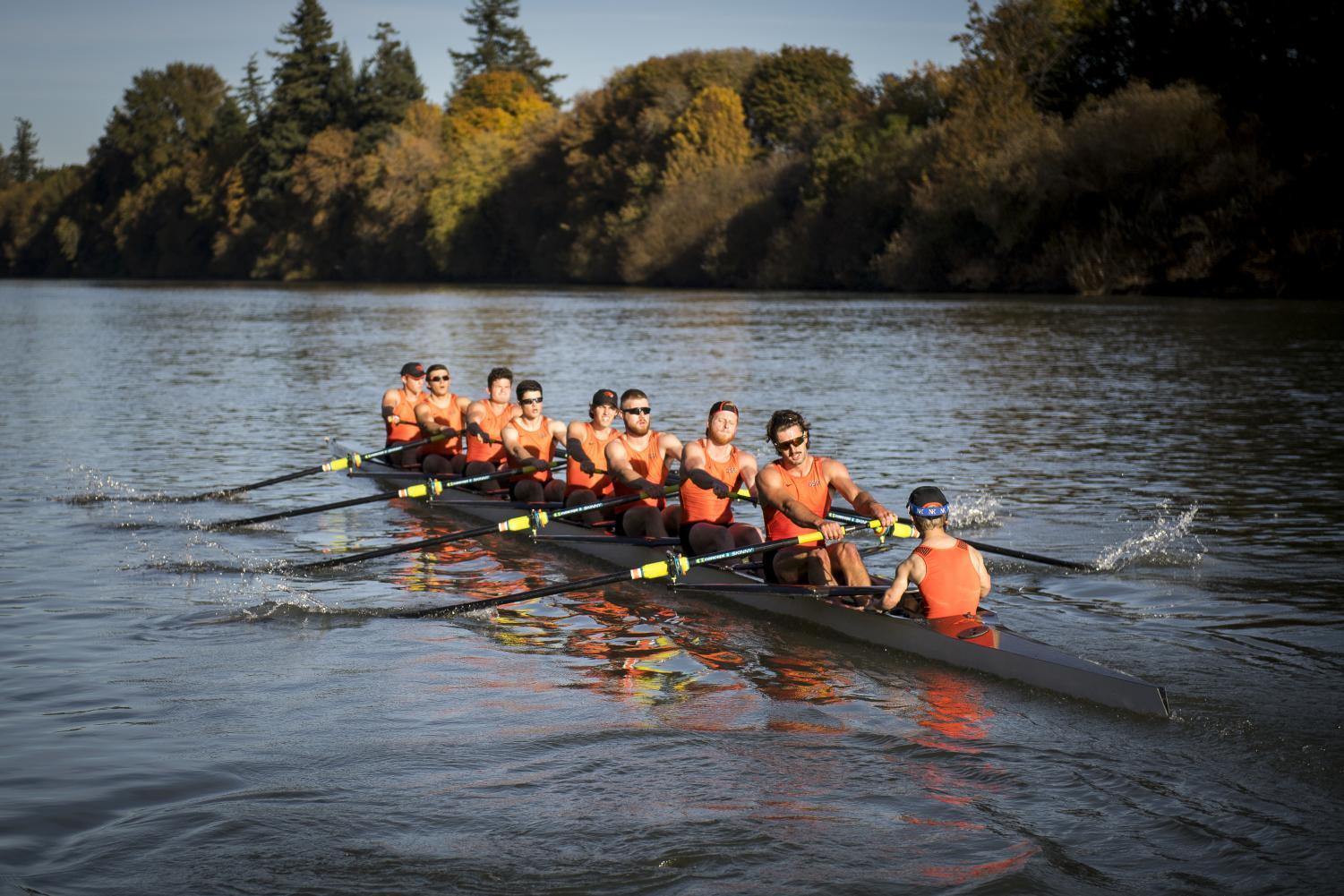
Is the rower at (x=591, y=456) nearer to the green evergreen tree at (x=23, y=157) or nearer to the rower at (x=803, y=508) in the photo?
the rower at (x=803, y=508)

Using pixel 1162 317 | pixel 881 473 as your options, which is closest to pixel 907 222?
pixel 1162 317

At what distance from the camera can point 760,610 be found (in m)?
10.3

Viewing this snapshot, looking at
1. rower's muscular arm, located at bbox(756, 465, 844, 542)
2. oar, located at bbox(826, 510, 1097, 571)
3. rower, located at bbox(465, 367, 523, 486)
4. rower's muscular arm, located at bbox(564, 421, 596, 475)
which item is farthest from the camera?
rower, located at bbox(465, 367, 523, 486)

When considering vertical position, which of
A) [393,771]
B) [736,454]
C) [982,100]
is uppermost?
[982,100]

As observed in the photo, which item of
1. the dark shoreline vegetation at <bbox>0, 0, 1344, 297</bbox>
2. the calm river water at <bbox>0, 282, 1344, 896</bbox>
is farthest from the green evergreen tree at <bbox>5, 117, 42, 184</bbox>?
the calm river water at <bbox>0, 282, 1344, 896</bbox>

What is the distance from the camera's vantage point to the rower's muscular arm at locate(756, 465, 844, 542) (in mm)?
9445

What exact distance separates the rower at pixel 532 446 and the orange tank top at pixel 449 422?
171 centimetres

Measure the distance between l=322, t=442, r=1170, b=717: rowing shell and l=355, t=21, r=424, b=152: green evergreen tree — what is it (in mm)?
95085

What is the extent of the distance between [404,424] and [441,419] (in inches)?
36.3

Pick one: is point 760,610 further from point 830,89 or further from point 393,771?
point 830,89

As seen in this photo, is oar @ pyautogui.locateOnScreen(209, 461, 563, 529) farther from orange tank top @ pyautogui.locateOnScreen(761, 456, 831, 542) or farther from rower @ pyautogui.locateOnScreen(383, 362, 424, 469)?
orange tank top @ pyautogui.locateOnScreen(761, 456, 831, 542)

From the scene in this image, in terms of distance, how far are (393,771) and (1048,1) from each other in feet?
191

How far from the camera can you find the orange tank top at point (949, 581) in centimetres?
851

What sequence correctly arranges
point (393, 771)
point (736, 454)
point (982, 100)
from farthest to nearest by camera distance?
point (982, 100) < point (736, 454) < point (393, 771)
